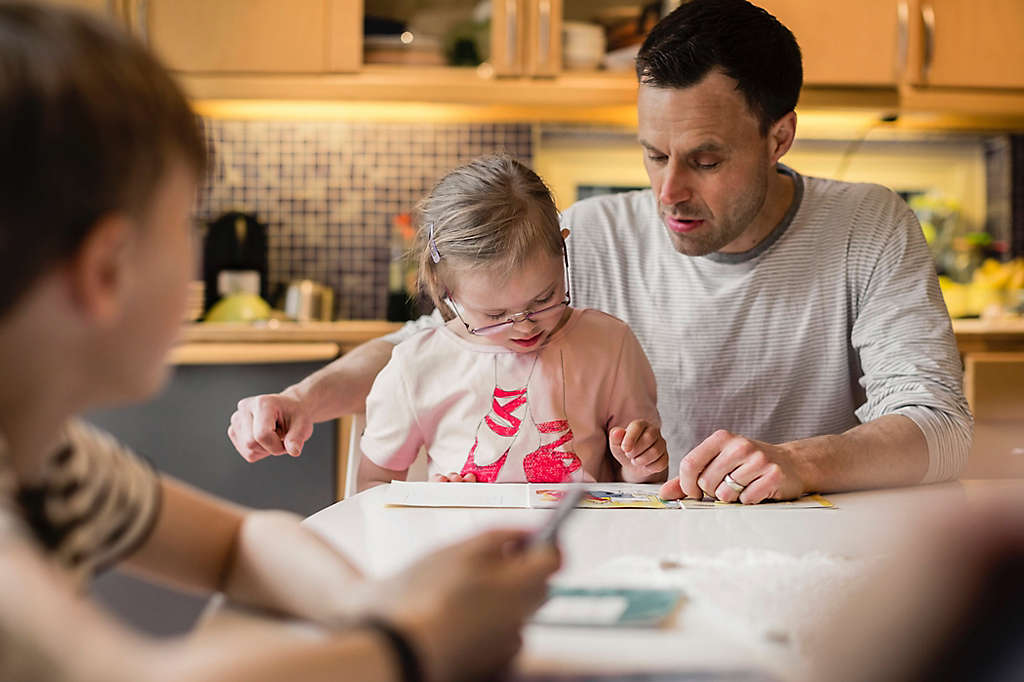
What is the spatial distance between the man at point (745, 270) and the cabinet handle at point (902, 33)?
1477 mm

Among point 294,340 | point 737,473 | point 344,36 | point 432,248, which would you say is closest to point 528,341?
point 432,248

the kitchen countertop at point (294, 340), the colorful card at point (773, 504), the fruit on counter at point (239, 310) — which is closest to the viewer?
the colorful card at point (773, 504)

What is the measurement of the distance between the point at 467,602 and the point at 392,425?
0.91 meters

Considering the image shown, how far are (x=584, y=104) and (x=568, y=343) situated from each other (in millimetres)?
1609

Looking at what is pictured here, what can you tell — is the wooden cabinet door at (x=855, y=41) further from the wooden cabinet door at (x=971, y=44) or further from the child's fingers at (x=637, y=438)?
the child's fingers at (x=637, y=438)

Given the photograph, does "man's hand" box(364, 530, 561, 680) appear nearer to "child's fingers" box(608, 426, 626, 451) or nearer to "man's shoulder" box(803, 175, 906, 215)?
"child's fingers" box(608, 426, 626, 451)

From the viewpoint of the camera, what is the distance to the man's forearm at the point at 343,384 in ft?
4.33

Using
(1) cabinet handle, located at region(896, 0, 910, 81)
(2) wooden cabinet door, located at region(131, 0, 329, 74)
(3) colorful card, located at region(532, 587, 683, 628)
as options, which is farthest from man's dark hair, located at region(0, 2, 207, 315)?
(1) cabinet handle, located at region(896, 0, 910, 81)

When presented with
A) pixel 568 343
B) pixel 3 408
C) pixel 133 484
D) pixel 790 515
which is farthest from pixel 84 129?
pixel 568 343

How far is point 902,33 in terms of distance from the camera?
2.88 meters

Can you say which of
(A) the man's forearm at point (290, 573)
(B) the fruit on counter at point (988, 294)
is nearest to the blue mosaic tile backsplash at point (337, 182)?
(B) the fruit on counter at point (988, 294)

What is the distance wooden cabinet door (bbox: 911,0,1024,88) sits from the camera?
2908 millimetres

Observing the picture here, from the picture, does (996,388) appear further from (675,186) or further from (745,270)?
(675,186)

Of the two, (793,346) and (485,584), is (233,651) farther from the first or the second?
(793,346)
